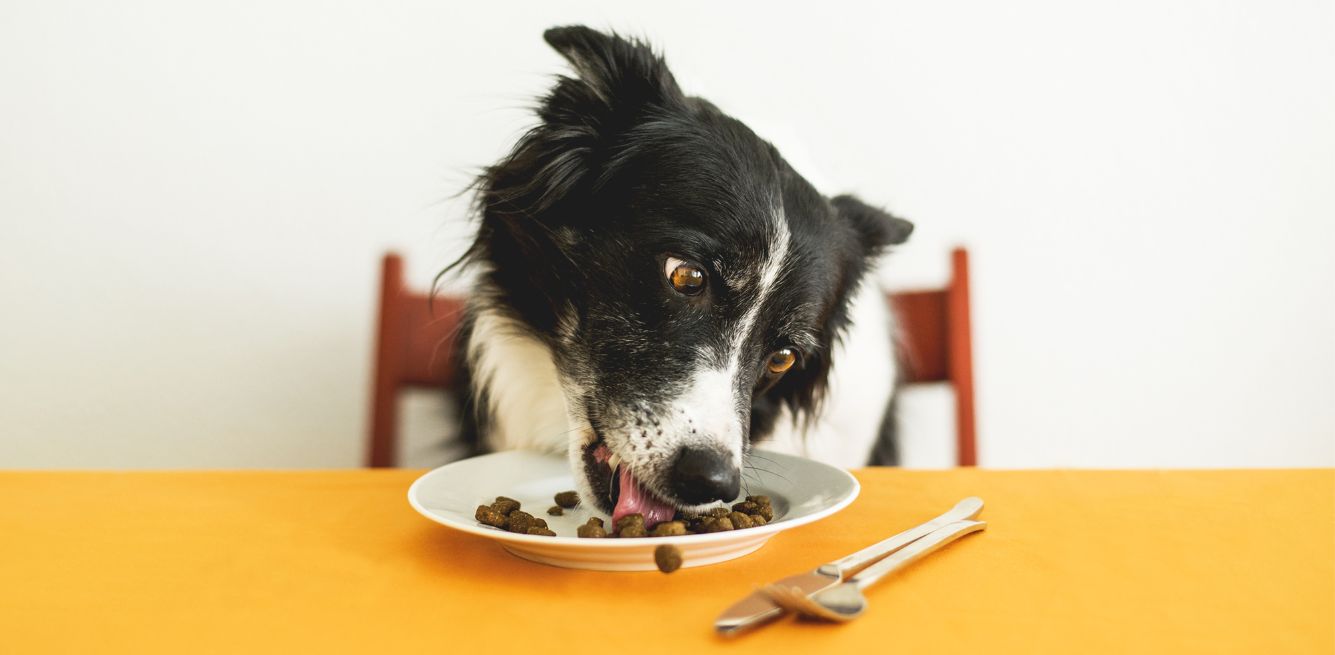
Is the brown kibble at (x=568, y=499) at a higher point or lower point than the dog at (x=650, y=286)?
lower

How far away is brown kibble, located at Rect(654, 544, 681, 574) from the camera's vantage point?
817 millimetres

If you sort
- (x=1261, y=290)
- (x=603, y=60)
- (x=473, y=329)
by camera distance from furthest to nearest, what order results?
(x=1261, y=290) → (x=473, y=329) → (x=603, y=60)

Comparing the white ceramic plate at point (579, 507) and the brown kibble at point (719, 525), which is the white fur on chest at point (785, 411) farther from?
the brown kibble at point (719, 525)

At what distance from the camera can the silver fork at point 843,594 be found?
2.30 ft

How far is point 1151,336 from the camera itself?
8.92 ft

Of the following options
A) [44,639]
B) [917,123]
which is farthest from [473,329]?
[917,123]

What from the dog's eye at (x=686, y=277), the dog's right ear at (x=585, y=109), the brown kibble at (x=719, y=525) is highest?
the dog's right ear at (x=585, y=109)

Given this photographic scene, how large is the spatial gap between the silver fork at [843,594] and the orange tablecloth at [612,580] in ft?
→ 0.05

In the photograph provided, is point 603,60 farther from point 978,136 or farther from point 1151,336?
point 1151,336

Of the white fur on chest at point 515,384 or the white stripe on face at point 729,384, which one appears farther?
the white fur on chest at point 515,384

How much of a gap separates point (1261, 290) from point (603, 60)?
2.44 metres

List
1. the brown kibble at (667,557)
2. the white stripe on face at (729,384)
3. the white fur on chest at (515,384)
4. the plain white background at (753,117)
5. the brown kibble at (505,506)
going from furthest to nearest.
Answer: the plain white background at (753,117) → the white fur on chest at (515,384) → the white stripe on face at (729,384) → the brown kibble at (505,506) → the brown kibble at (667,557)

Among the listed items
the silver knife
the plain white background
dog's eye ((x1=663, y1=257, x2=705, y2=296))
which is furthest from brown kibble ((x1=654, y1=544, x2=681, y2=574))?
the plain white background

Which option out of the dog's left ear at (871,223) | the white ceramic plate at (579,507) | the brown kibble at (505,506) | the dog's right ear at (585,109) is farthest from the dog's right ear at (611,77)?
the brown kibble at (505,506)
